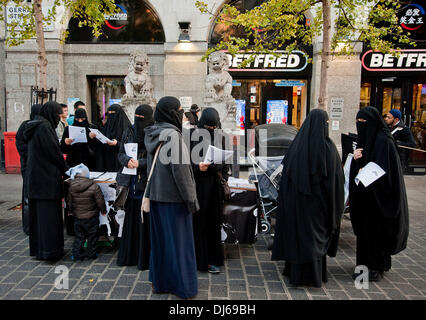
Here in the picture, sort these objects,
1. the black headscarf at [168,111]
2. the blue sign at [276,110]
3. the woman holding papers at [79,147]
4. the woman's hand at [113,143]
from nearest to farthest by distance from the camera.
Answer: the black headscarf at [168,111]
the woman's hand at [113,143]
the woman holding papers at [79,147]
the blue sign at [276,110]

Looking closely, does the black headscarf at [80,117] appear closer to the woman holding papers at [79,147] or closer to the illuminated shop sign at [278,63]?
the woman holding papers at [79,147]

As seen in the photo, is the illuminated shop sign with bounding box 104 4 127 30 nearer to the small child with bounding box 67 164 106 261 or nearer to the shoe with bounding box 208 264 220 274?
the small child with bounding box 67 164 106 261

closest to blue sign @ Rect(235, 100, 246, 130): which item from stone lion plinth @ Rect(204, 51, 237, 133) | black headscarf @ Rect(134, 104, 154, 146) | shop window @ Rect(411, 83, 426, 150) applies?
stone lion plinth @ Rect(204, 51, 237, 133)

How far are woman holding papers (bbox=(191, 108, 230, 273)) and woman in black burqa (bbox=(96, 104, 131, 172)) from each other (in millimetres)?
1763

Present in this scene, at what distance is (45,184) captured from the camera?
4586 mm

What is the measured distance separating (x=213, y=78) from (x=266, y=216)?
261 inches

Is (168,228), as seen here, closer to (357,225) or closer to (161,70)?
(357,225)

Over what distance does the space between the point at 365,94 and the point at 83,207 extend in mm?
12124

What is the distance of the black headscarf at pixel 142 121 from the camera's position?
4.47 m

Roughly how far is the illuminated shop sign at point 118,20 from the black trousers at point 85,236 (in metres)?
10.9

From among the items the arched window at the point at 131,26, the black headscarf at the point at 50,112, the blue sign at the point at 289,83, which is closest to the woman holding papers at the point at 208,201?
the black headscarf at the point at 50,112

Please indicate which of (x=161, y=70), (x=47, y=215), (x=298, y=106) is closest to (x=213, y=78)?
(x=161, y=70)

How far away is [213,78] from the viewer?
11.0 m

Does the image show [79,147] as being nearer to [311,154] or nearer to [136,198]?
[136,198]
